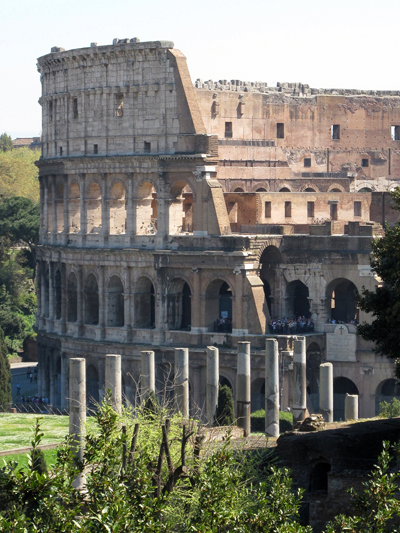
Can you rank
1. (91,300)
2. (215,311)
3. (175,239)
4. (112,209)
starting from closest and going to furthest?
1. (215,311)
2. (175,239)
3. (112,209)
4. (91,300)

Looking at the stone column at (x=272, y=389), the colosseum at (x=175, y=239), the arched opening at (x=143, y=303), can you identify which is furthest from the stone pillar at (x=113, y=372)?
the arched opening at (x=143, y=303)

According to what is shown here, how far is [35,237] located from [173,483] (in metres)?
47.7

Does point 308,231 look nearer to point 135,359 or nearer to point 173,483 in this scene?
point 135,359

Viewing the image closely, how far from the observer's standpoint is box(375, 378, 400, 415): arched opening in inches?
1779

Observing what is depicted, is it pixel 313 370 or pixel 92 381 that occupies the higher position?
pixel 313 370

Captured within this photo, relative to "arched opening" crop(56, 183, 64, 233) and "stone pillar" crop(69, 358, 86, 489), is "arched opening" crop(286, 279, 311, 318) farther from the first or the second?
"stone pillar" crop(69, 358, 86, 489)

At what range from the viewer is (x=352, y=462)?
1139 inches

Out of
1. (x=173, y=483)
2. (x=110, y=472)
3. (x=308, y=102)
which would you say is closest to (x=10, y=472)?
(x=110, y=472)

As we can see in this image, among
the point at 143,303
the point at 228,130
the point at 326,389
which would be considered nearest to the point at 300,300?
the point at 143,303

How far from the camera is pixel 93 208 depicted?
51938 millimetres

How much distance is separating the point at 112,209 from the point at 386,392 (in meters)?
13.6

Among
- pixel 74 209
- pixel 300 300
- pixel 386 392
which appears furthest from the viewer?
pixel 74 209

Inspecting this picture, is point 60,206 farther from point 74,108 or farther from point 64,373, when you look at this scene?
point 64,373

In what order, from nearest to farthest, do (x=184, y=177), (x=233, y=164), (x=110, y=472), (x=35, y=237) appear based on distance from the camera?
(x=110, y=472) < (x=184, y=177) < (x=233, y=164) < (x=35, y=237)
